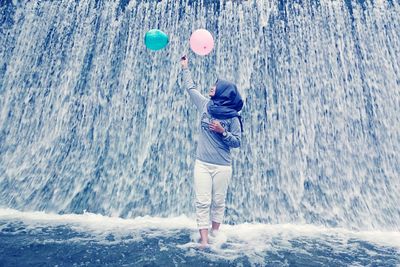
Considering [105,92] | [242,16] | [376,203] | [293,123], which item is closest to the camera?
[376,203]

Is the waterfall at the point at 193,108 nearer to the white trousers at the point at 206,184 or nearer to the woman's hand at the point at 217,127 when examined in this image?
the white trousers at the point at 206,184

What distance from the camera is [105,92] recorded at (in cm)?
855

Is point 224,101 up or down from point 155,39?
down

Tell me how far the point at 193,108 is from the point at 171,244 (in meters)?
4.01

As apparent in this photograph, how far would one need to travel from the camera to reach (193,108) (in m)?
8.16

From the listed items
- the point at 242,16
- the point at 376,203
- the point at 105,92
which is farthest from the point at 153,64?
the point at 376,203

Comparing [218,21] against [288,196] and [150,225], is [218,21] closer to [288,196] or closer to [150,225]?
[288,196]

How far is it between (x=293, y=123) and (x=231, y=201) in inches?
91.6

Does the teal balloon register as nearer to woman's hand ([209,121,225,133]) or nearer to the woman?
the woman

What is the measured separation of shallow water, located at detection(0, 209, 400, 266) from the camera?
4148 millimetres

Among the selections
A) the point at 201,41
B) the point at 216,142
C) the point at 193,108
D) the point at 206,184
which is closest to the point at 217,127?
the point at 216,142

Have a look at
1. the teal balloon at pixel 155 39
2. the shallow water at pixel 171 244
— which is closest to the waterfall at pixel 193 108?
the shallow water at pixel 171 244

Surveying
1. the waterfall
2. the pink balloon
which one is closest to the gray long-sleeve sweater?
the pink balloon

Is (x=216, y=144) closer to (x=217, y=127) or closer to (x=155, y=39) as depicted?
(x=217, y=127)
